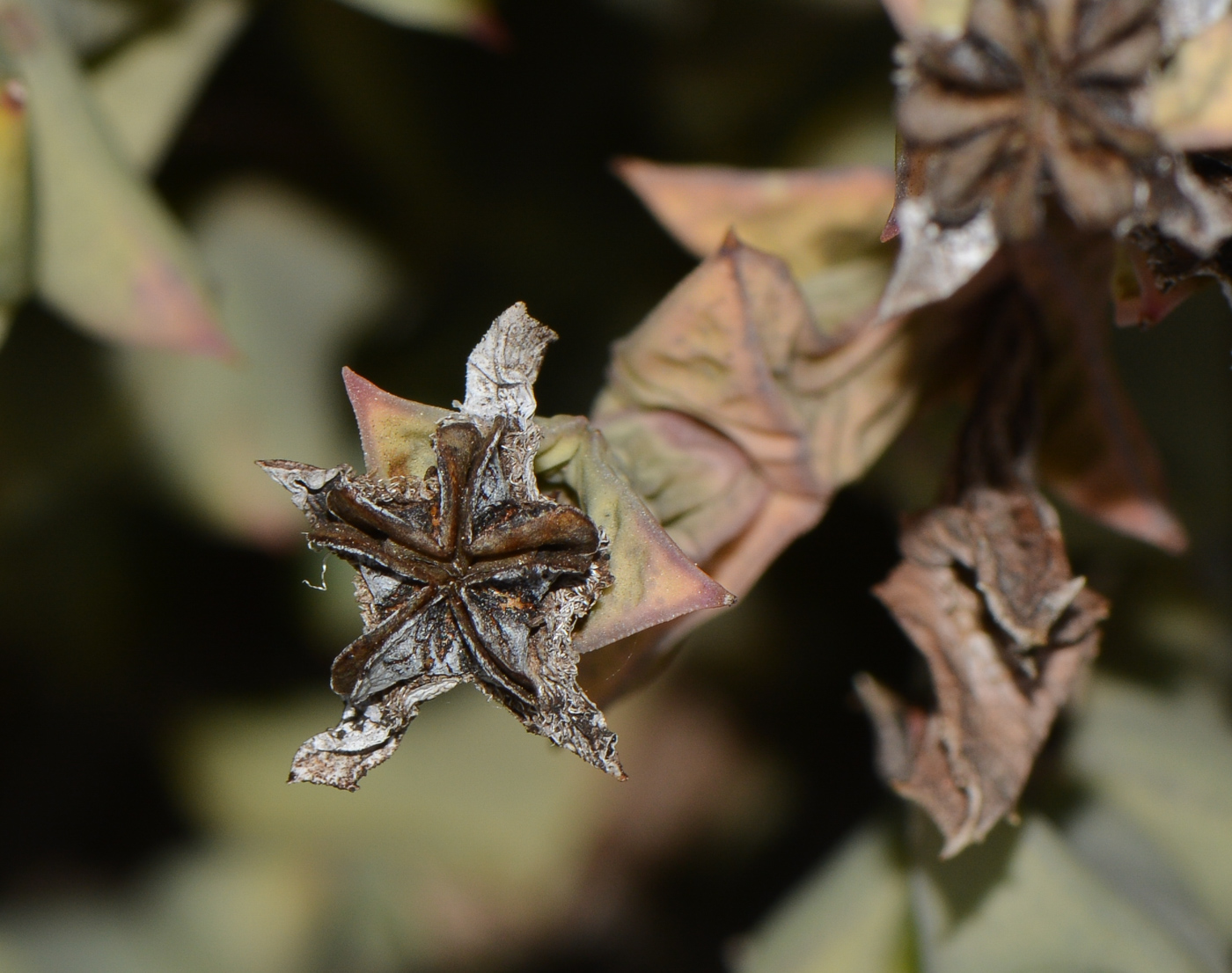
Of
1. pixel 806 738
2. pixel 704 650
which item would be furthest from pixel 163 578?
pixel 806 738

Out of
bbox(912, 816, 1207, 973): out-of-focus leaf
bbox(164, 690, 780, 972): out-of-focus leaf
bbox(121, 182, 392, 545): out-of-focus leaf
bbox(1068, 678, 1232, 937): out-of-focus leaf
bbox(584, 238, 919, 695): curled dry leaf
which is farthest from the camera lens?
bbox(164, 690, 780, 972): out-of-focus leaf

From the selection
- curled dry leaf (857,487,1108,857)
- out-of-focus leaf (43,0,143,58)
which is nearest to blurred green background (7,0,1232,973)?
out-of-focus leaf (43,0,143,58)

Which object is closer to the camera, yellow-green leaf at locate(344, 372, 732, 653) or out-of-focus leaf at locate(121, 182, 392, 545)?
yellow-green leaf at locate(344, 372, 732, 653)

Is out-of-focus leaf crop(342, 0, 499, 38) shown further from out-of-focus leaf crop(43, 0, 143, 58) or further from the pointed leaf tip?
the pointed leaf tip

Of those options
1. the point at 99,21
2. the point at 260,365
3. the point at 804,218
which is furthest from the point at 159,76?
the point at 804,218

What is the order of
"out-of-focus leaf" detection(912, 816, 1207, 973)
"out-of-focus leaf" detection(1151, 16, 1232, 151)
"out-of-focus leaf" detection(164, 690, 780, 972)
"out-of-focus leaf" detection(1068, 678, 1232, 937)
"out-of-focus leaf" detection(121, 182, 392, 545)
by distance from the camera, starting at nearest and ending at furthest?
"out-of-focus leaf" detection(1151, 16, 1232, 151) < "out-of-focus leaf" detection(912, 816, 1207, 973) < "out-of-focus leaf" detection(1068, 678, 1232, 937) < "out-of-focus leaf" detection(121, 182, 392, 545) < "out-of-focus leaf" detection(164, 690, 780, 972)

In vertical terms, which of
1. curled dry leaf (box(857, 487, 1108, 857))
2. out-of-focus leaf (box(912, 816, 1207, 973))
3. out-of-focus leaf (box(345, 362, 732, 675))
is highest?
out-of-focus leaf (box(345, 362, 732, 675))

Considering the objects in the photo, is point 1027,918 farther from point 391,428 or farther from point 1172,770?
point 391,428

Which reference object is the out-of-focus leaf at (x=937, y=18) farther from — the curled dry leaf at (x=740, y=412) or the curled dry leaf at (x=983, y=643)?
the curled dry leaf at (x=983, y=643)
